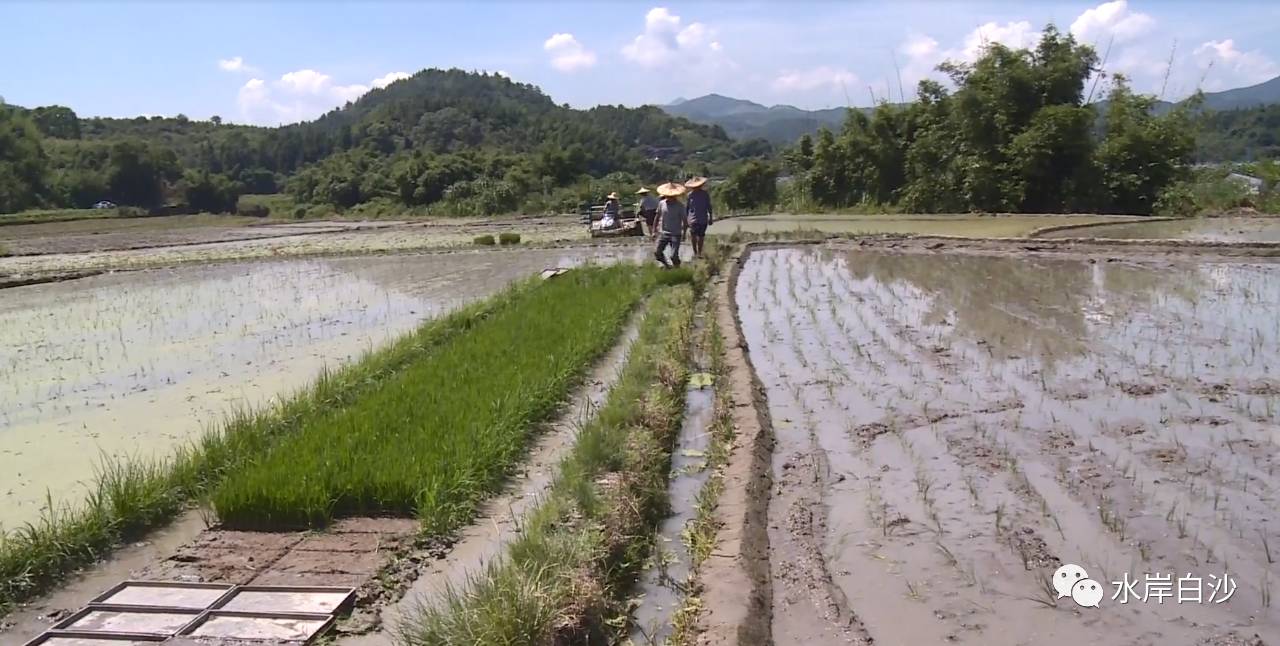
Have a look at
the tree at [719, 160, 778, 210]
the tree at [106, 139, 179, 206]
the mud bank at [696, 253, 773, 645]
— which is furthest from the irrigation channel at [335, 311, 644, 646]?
the tree at [106, 139, 179, 206]

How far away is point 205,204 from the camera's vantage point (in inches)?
1977

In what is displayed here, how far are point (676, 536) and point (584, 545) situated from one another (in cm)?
70

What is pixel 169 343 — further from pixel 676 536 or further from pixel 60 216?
pixel 60 216

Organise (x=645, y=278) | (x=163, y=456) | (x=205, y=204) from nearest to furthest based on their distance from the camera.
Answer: (x=163, y=456) < (x=645, y=278) < (x=205, y=204)

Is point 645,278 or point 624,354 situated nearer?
point 624,354

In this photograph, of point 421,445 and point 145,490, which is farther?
point 421,445

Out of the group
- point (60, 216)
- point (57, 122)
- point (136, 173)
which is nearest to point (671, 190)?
point (60, 216)

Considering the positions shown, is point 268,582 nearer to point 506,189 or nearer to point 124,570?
point 124,570

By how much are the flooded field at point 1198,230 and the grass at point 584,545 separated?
10.4 m

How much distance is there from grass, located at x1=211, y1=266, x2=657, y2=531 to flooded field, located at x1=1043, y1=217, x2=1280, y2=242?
10.1 meters

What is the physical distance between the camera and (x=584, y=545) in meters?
3.13

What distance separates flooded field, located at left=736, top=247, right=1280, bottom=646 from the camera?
2830 mm

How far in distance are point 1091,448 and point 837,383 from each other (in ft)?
6.18

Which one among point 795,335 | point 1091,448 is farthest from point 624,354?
point 1091,448
